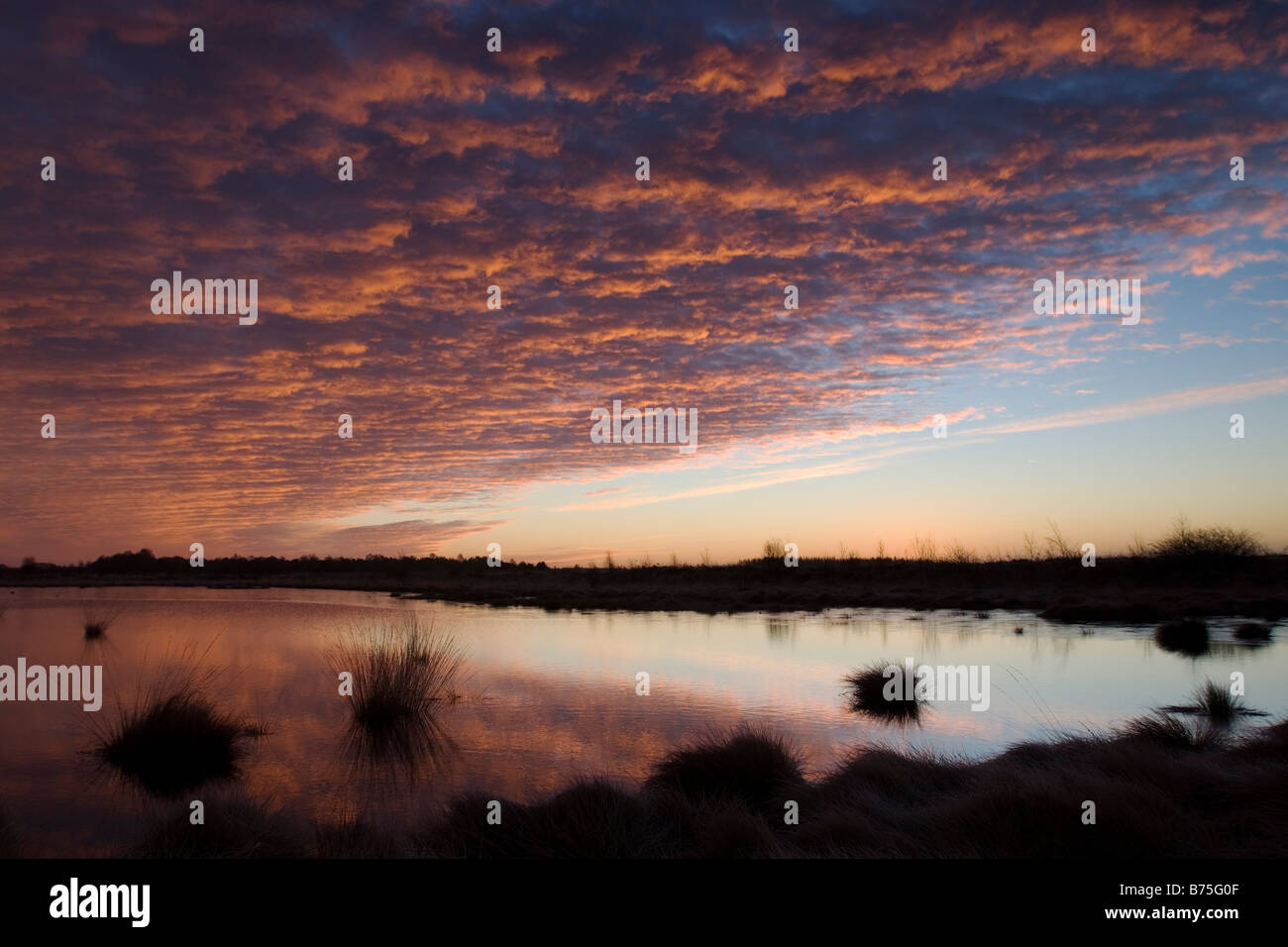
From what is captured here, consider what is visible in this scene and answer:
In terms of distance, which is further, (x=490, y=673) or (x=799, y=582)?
(x=799, y=582)

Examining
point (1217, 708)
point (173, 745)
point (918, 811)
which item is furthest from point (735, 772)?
point (1217, 708)

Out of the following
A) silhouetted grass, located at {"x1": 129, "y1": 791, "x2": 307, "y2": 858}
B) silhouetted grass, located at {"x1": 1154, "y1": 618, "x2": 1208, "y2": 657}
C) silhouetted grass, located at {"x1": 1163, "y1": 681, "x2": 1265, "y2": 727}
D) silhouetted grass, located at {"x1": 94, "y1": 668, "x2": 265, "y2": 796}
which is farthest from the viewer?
silhouetted grass, located at {"x1": 1154, "y1": 618, "x2": 1208, "y2": 657}

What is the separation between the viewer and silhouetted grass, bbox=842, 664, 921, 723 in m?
13.5

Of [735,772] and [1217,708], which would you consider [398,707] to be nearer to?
[735,772]

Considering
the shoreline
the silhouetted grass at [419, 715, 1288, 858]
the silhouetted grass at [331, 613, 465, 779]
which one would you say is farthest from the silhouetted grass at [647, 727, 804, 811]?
the shoreline

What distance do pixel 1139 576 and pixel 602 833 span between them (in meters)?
48.6

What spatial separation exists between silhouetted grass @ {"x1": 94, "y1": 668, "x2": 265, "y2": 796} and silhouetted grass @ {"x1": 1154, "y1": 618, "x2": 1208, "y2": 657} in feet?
69.6

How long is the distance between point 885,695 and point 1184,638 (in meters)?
12.6

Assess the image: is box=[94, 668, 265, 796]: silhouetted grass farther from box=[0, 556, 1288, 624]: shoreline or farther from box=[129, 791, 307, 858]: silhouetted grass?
box=[0, 556, 1288, 624]: shoreline
